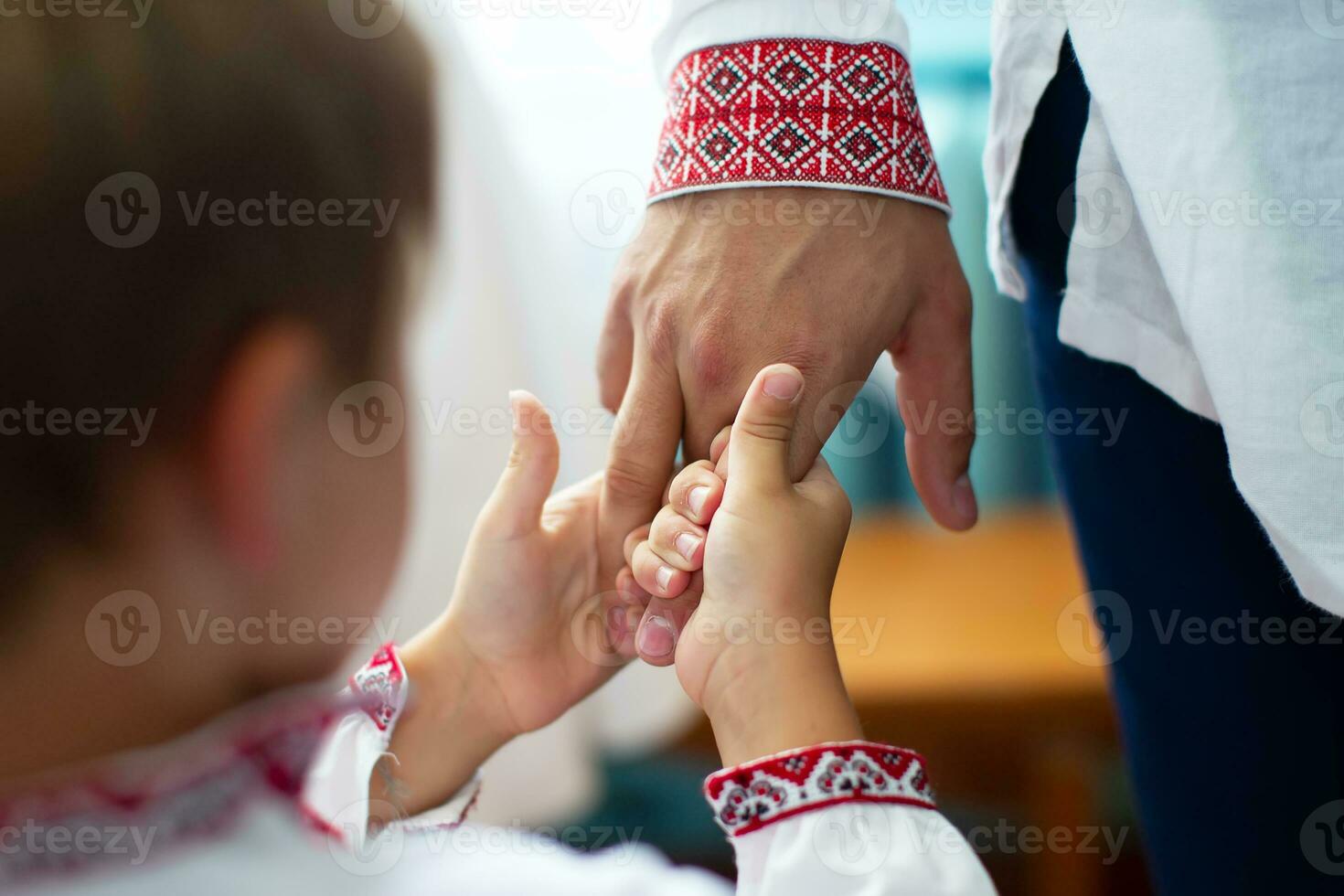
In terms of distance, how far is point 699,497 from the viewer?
2.02 ft

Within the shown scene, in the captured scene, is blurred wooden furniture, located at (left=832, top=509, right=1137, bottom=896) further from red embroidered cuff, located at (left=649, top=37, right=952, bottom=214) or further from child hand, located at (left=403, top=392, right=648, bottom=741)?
red embroidered cuff, located at (left=649, top=37, right=952, bottom=214)

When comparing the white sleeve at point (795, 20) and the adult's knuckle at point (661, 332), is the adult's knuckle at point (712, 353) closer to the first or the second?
the adult's knuckle at point (661, 332)

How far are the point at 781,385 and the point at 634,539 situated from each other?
177 mm

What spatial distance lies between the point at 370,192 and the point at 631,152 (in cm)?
107

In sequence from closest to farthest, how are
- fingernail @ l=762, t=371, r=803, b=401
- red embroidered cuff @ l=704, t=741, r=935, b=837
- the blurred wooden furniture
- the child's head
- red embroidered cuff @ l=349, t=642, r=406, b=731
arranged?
the child's head
red embroidered cuff @ l=704, t=741, r=935, b=837
fingernail @ l=762, t=371, r=803, b=401
red embroidered cuff @ l=349, t=642, r=406, b=731
the blurred wooden furniture

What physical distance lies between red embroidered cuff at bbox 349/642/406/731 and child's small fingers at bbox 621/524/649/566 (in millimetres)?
171

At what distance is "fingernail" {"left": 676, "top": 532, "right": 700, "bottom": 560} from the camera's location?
60 centimetres

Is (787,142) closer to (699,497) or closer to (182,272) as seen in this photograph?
(699,497)

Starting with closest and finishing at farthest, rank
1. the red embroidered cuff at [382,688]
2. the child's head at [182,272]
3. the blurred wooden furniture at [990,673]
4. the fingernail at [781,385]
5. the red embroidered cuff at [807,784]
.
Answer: the child's head at [182,272], the red embroidered cuff at [807,784], the fingernail at [781,385], the red embroidered cuff at [382,688], the blurred wooden furniture at [990,673]

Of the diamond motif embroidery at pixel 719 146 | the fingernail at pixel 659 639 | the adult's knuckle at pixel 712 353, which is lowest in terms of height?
the fingernail at pixel 659 639

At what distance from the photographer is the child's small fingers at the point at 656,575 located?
616 millimetres

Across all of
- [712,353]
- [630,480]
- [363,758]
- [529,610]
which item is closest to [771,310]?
[712,353]

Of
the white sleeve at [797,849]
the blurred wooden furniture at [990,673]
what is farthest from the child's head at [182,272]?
the blurred wooden furniture at [990,673]

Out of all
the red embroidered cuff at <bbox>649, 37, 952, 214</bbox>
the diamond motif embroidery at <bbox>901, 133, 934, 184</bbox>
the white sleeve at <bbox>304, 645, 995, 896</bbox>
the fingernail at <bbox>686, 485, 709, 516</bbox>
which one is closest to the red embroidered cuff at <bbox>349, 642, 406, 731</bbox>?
the white sleeve at <bbox>304, 645, 995, 896</bbox>
